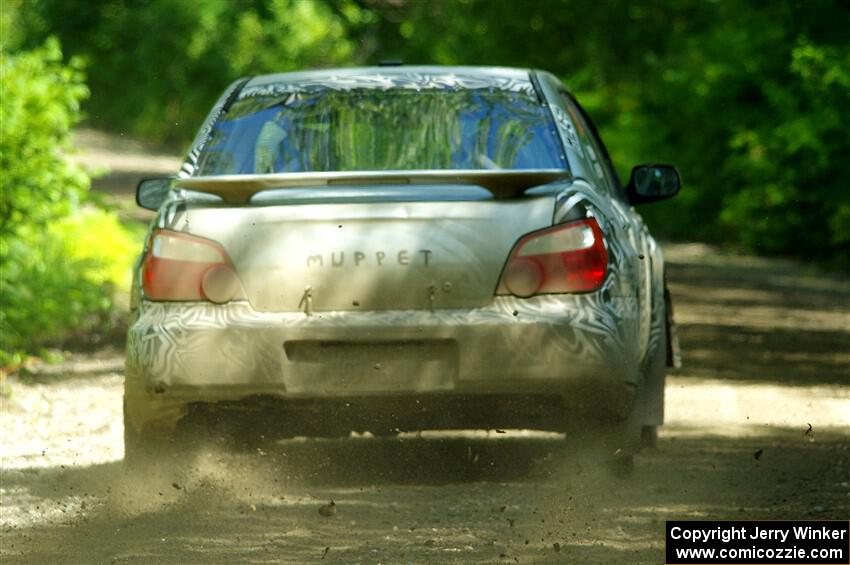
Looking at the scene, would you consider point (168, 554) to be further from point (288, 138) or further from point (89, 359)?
point (89, 359)

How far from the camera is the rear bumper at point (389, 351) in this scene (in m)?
6.61

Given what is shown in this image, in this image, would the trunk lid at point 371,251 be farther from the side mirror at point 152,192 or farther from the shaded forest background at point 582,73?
the shaded forest background at point 582,73

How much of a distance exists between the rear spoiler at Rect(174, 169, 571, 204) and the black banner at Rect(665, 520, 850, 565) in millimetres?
1293

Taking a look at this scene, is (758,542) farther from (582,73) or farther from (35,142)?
(582,73)

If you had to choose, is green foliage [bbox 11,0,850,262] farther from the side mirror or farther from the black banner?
the black banner

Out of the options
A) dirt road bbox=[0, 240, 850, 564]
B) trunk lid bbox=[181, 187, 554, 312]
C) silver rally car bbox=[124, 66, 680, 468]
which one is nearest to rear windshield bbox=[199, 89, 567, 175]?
silver rally car bbox=[124, 66, 680, 468]

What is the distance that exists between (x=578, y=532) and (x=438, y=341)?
83 cm

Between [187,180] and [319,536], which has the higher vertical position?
[187,180]

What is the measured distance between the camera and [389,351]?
6645 millimetres

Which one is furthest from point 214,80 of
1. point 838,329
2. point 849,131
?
point 838,329

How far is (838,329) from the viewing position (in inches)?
594

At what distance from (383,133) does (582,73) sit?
24.1 meters

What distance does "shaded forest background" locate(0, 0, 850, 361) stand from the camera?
1352 centimetres

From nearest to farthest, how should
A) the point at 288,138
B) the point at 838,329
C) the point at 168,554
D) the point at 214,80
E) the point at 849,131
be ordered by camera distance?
the point at 168,554 → the point at 288,138 → the point at 838,329 → the point at 849,131 → the point at 214,80
